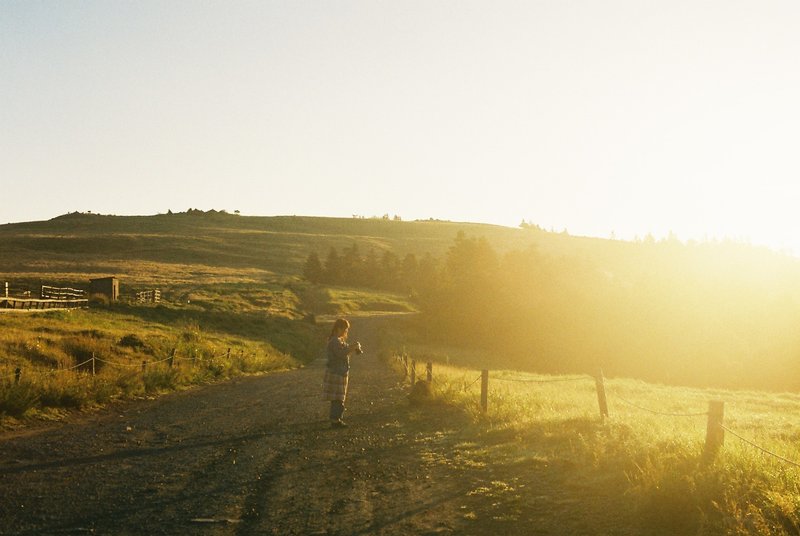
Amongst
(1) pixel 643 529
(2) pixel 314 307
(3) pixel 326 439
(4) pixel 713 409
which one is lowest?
(2) pixel 314 307

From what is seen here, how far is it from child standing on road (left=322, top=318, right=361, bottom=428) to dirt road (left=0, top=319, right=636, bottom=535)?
0.52 m

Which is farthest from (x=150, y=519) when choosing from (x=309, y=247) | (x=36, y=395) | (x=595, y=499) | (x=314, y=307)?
(x=309, y=247)

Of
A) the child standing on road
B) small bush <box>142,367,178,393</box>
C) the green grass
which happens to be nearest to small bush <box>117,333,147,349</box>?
the green grass

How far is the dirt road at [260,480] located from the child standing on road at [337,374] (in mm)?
517

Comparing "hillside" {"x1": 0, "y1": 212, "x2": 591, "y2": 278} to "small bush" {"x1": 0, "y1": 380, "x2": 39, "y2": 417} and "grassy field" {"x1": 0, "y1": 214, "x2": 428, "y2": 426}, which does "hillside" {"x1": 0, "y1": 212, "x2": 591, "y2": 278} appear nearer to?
"grassy field" {"x1": 0, "y1": 214, "x2": 428, "y2": 426}

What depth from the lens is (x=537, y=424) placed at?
13531 mm

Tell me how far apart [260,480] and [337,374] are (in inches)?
214

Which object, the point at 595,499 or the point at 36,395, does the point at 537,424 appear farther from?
the point at 36,395

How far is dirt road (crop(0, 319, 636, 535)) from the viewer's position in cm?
772

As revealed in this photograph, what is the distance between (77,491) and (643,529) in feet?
22.9

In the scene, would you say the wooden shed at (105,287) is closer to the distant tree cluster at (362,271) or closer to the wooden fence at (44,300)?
the wooden fence at (44,300)

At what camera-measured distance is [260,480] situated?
9.61 m

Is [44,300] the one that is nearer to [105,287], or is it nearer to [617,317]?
[105,287]

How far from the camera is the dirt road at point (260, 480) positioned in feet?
25.3
